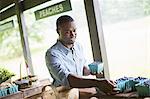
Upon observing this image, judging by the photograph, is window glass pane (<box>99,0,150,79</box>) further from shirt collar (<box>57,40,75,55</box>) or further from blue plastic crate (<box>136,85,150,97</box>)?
blue plastic crate (<box>136,85,150,97</box>)

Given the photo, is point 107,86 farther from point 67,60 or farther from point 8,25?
point 8,25

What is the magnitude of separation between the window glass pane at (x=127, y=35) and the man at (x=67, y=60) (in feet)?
2.59

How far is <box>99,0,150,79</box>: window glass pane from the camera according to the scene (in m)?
3.16

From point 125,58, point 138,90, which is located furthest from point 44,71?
point 138,90

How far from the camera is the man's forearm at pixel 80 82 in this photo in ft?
6.57

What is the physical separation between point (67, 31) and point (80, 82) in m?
0.51

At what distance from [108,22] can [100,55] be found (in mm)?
744

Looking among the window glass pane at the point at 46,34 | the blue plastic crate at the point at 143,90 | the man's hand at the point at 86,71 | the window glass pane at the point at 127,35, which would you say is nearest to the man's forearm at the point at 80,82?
the blue plastic crate at the point at 143,90

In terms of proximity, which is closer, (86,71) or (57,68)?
(57,68)

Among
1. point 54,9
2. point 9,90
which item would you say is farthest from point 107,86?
point 54,9

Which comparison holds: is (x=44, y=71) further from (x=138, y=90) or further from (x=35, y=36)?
(x=138, y=90)

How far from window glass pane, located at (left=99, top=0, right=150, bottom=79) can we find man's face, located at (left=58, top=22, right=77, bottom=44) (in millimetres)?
979

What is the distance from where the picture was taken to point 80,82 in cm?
208

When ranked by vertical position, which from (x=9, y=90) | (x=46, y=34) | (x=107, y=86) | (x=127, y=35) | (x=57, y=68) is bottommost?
(x=9, y=90)
